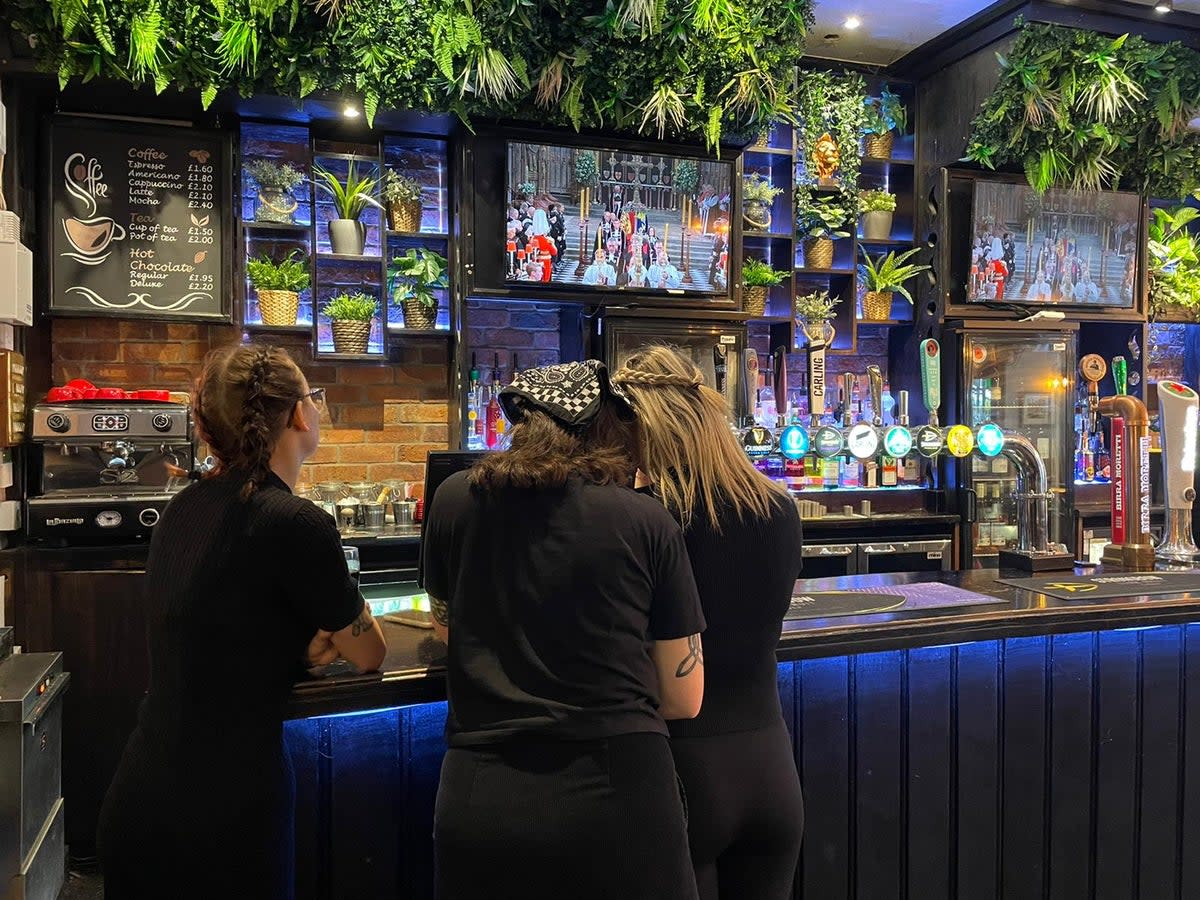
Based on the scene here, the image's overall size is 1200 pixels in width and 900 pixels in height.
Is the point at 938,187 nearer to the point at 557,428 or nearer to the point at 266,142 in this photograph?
the point at 266,142

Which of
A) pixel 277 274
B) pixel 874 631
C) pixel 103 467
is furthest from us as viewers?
pixel 277 274

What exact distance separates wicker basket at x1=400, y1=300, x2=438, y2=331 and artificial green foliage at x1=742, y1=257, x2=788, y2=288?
1.63m

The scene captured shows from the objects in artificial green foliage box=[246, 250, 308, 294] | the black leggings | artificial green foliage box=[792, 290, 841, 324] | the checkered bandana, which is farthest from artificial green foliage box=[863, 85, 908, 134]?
Answer: the black leggings

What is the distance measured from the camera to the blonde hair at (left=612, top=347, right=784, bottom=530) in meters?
1.62

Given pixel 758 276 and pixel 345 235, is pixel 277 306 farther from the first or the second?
pixel 758 276

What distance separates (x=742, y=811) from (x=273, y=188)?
356cm

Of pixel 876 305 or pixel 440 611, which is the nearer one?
pixel 440 611

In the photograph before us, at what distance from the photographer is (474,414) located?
443 cm

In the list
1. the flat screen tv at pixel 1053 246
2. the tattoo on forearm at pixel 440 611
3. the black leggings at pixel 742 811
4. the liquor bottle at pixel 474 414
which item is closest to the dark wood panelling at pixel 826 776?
the black leggings at pixel 742 811

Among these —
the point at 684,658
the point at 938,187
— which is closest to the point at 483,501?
the point at 684,658

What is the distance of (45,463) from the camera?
3.48 m

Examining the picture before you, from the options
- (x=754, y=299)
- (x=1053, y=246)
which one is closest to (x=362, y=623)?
(x=754, y=299)

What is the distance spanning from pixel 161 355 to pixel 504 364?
5.33 feet

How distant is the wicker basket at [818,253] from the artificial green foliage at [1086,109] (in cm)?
92
